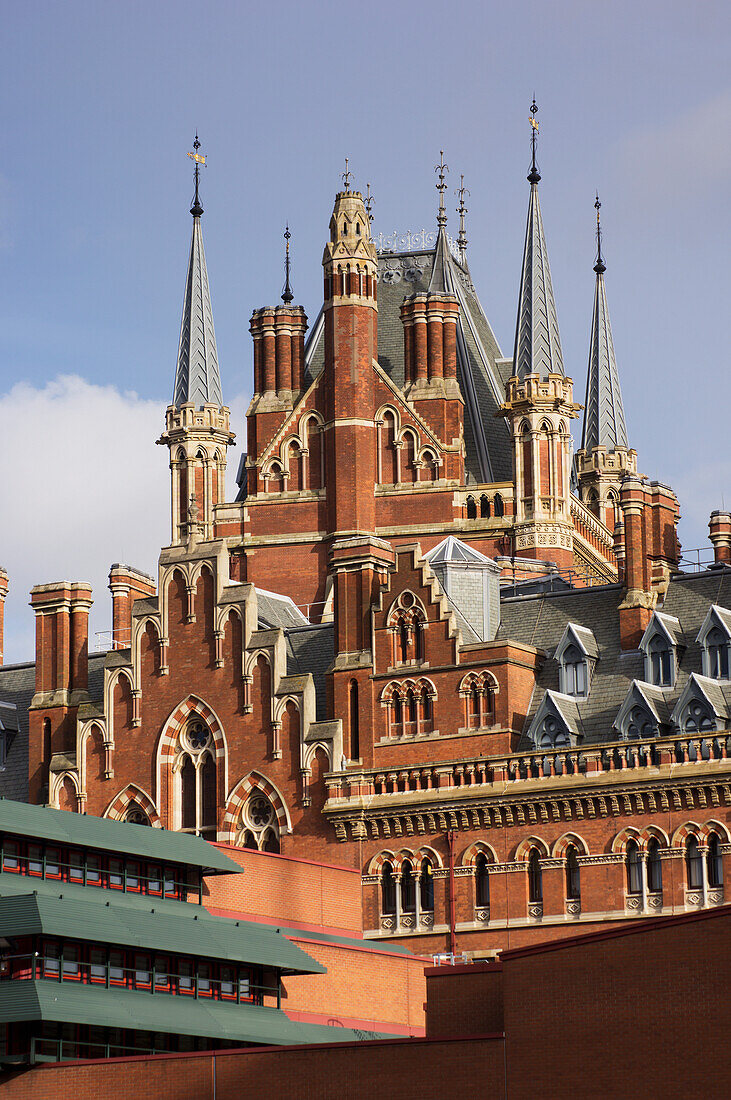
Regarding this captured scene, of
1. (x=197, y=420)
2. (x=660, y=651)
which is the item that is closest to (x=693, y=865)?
(x=660, y=651)

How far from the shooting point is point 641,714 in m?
78.1

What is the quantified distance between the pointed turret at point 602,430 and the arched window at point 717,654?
4312cm

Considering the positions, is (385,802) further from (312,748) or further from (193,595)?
(193,595)

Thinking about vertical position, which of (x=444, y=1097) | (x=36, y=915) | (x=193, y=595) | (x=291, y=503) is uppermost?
(x=291, y=503)

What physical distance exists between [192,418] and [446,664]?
1260 inches

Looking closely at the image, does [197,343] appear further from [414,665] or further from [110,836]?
[110,836]

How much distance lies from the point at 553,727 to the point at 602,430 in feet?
163

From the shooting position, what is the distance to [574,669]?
81.4 m

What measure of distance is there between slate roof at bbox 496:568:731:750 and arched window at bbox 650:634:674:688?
1.18 ft

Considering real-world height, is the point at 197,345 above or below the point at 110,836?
above

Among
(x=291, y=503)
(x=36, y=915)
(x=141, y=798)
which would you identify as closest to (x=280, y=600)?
(x=291, y=503)

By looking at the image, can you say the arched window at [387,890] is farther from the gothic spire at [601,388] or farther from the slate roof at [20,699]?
the gothic spire at [601,388]

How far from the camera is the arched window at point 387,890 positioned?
3159 inches

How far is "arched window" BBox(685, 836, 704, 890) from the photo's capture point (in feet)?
246
